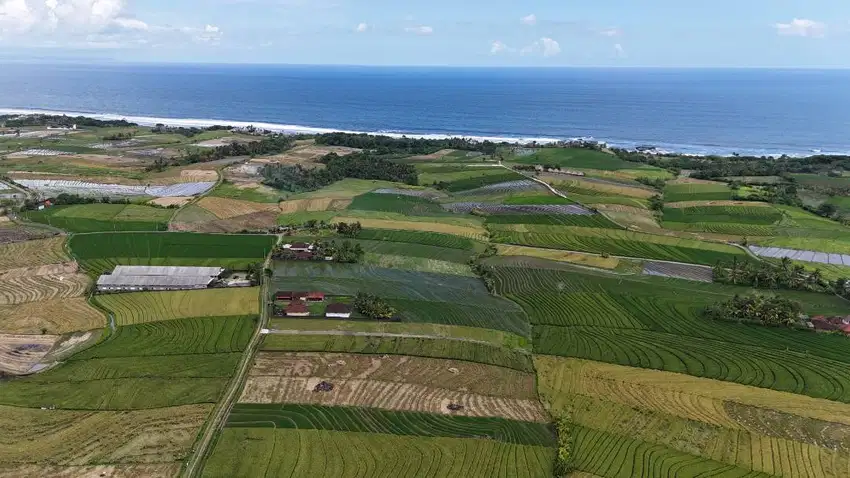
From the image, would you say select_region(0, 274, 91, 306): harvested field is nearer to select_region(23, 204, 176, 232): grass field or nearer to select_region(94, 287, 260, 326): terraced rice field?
select_region(94, 287, 260, 326): terraced rice field

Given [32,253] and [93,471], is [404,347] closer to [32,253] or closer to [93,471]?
[93,471]

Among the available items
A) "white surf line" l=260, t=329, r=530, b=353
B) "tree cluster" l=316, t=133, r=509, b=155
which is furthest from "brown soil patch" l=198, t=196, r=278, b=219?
"tree cluster" l=316, t=133, r=509, b=155

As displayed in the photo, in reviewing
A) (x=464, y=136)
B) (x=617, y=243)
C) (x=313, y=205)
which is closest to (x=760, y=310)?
(x=617, y=243)

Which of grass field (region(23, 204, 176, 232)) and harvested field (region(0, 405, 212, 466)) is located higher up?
grass field (region(23, 204, 176, 232))

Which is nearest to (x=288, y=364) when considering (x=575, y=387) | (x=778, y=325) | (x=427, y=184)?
(x=575, y=387)

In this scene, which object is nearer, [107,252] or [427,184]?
[107,252]

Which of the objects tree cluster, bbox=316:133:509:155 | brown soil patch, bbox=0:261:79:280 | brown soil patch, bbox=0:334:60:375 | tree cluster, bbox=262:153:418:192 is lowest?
brown soil patch, bbox=0:334:60:375

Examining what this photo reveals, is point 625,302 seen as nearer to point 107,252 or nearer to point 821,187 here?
point 107,252

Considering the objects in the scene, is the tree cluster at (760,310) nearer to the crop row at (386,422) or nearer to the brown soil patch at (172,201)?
the crop row at (386,422)
